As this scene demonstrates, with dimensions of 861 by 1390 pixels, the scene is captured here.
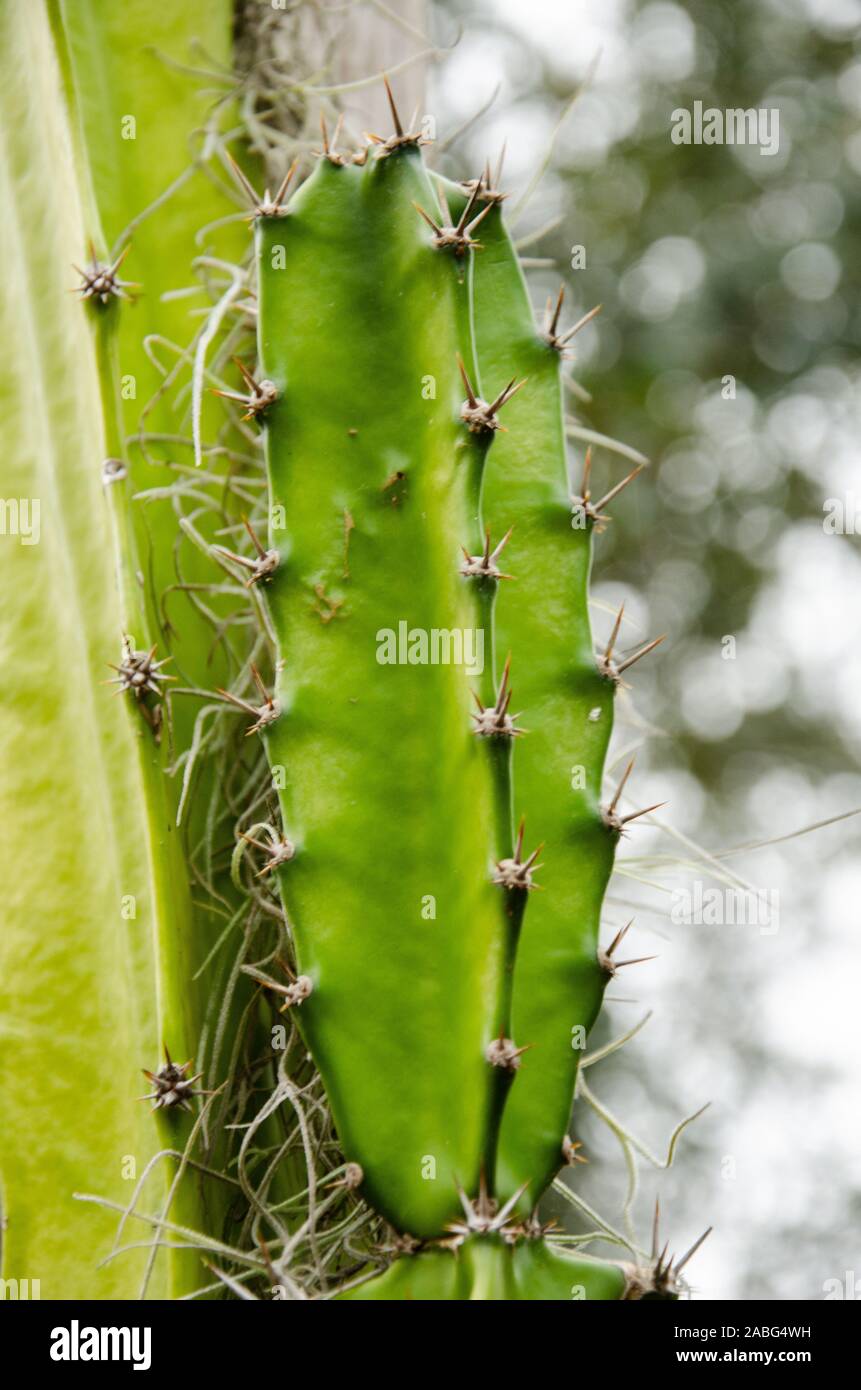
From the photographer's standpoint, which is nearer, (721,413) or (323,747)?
Result: (323,747)

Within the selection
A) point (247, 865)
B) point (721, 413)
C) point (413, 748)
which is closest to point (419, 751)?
point (413, 748)

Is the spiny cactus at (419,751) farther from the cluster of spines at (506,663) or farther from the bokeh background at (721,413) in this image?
the bokeh background at (721,413)

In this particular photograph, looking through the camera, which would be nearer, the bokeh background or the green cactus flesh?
the green cactus flesh

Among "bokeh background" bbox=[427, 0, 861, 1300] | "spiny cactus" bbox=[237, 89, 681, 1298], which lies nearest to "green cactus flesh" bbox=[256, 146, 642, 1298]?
"spiny cactus" bbox=[237, 89, 681, 1298]

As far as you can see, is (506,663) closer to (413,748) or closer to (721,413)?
(413,748)

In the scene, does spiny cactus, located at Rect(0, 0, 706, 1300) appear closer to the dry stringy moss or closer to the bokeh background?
the dry stringy moss

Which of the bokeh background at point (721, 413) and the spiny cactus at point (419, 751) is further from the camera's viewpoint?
the bokeh background at point (721, 413)

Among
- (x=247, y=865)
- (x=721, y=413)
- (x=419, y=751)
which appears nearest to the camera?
(x=419, y=751)

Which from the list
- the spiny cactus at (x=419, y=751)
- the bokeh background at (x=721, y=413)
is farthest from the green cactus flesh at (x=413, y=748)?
the bokeh background at (x=721, y=413)

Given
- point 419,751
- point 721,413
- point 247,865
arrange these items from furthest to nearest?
point 721,413, point 247,865, point 419,751
